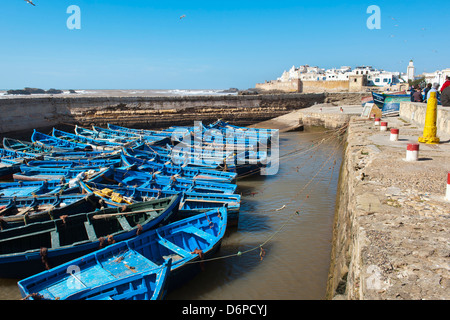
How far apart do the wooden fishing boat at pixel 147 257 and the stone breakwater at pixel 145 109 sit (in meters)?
21.8

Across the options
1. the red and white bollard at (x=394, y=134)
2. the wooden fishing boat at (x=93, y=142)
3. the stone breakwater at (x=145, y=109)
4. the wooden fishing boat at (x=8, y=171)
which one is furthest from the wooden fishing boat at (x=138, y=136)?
the red and white bollard at (x=394, y=134)

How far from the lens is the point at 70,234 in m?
8.15

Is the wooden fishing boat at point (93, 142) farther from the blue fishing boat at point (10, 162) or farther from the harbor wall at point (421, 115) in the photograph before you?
the harbor wall at point (421, 115)

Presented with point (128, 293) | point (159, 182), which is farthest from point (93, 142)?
point (128, 293)

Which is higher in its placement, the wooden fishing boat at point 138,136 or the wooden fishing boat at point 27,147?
the wooden fishing boat at point 138,136

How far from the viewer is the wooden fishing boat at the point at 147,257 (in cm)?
617

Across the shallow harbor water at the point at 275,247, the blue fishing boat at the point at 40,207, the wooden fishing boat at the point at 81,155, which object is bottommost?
the shallow harbor water at the point at 275,247

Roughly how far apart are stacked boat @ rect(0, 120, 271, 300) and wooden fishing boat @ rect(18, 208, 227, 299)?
2cm

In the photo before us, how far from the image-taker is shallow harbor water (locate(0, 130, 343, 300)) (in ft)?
23.9

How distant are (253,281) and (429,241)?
4.21 m

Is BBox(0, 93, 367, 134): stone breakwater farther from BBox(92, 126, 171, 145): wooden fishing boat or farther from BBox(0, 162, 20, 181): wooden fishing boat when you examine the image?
BBox(0, 162, 20, 181): wooden fishing boat

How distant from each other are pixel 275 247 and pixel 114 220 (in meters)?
4.16
